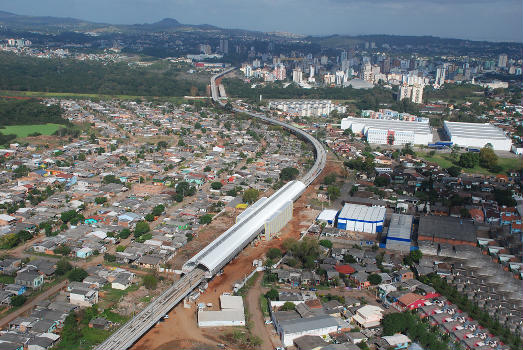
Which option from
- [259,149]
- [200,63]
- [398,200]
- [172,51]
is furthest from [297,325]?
[172,51]

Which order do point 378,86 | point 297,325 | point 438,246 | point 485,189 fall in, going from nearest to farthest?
point 297,325 → point 438,246 → point 485,189 → point 378,86

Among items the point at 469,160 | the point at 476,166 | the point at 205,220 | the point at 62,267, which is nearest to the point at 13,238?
the point at 62,267

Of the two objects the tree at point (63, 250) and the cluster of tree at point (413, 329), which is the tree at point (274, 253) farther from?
the tree at point (63, 250)

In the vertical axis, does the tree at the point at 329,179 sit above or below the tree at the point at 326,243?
above

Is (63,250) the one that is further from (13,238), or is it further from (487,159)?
(487,159)

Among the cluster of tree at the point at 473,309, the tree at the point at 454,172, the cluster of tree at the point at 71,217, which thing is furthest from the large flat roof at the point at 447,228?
the cluster of tree at the point at 71,217

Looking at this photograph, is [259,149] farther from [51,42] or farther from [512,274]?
[51,42]
